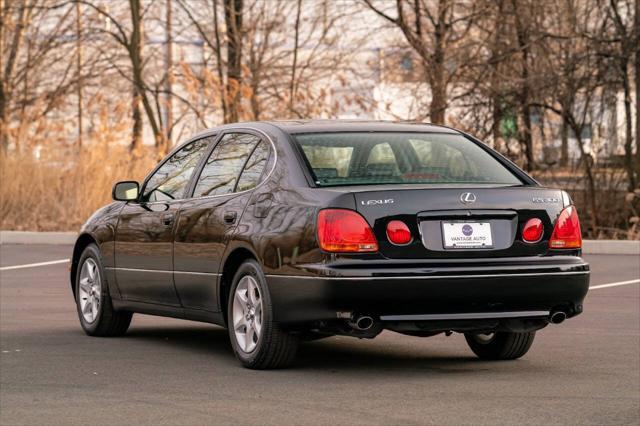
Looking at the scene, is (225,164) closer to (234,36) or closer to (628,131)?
(628,131)

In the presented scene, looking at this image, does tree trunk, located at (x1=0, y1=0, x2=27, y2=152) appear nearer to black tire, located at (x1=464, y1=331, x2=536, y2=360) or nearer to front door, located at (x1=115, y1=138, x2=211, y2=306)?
front door, located at (x1=115, y1=138, x2=211, y2=306)

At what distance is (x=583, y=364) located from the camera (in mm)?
9781

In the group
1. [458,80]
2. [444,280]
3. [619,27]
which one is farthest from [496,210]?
[458,80]

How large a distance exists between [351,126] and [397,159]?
55 cm

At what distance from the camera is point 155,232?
426 inches

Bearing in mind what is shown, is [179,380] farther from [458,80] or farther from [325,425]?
[458,80]

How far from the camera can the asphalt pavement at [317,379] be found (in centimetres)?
771

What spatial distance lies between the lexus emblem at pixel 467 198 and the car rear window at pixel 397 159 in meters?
0.35

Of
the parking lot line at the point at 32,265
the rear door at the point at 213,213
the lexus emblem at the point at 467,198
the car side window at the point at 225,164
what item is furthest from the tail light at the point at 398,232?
the parking lot line at the point at 32,265

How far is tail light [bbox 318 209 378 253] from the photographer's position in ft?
28.9

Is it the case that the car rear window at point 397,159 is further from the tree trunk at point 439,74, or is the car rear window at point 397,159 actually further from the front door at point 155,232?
the tree trunk at point 439,74

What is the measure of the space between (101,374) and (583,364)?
3.08m

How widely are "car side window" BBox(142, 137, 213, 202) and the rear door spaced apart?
26cm

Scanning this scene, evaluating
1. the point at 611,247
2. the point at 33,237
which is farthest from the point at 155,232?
the point at 33,237
